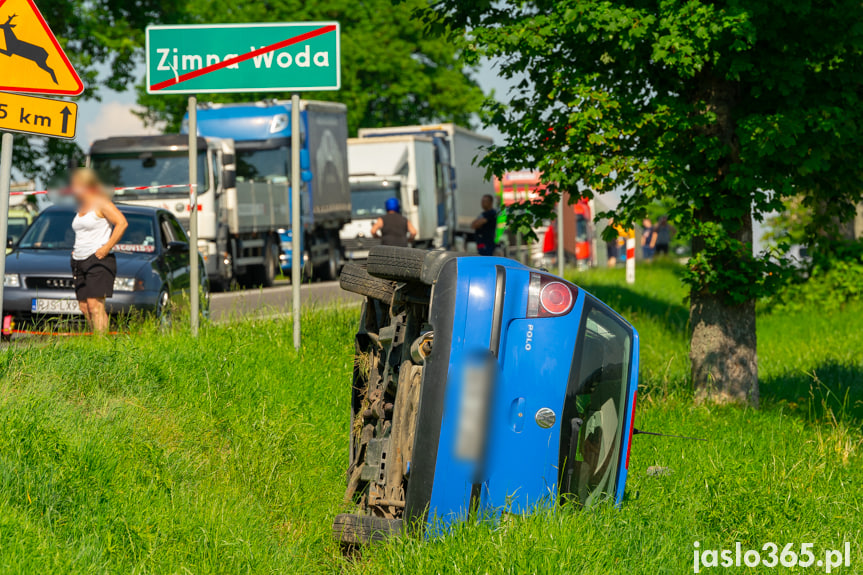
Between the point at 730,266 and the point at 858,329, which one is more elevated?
the point at 730,266

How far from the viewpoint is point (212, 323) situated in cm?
1091

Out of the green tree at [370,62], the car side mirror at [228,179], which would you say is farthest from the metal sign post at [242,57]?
the green tree at [370,62]

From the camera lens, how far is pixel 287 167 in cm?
2484

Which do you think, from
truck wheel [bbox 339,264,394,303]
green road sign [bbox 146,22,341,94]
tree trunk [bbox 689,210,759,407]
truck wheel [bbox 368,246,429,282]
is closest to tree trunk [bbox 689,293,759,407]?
tree trunk [bbox 689,210,759,407]

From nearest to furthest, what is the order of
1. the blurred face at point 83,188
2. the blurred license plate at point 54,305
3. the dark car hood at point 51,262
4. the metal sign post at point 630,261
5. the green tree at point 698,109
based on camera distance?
the green tree at point 698,109 → the blurred face at point 83,188 → the blurred license plate at point 54,305 → the dark car hood at point 51,262 → the metal sign post at point 630,261

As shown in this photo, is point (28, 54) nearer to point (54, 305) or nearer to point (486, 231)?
point (54, 305)

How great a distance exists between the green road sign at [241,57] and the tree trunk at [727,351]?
4055 millimetres

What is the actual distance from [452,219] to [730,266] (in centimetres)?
2465

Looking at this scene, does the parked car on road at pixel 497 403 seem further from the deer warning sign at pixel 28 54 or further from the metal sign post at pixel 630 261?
the metal sign post at pixel 630 261

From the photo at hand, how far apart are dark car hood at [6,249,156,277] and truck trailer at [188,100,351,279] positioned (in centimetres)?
1047

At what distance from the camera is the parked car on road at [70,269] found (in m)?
11.7

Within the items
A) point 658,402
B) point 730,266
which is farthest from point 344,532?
point 730,266

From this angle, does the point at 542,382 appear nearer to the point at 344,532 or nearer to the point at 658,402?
the point at 344,532

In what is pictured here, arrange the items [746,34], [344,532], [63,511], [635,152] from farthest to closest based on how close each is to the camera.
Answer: [635,152]
[746,34]
[344,532]
[63,511]
